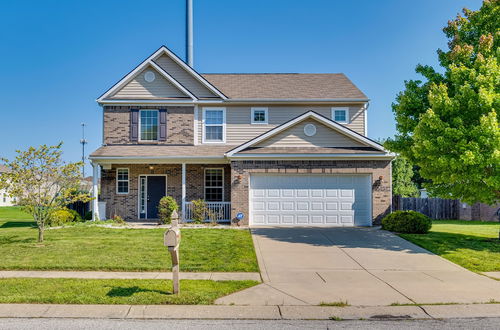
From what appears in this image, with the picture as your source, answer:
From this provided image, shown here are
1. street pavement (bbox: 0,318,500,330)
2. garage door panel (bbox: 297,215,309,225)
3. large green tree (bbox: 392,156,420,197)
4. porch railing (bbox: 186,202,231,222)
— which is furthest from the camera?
large green tree (bbox: 392,156,420,197)

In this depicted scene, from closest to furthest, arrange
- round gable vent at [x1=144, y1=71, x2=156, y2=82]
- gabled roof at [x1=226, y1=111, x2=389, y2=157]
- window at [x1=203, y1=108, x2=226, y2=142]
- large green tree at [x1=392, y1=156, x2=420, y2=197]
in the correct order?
gabled roof at [x1=226, y1=111, x2=389, y2=157] → round gable vent at [x1=144, y1=71, x2=156, y2=82] → window at [x1=203, y1=108, x2=226, y2=142] → large green tree at [x1=392, y1=156, x2=420, y2=197]

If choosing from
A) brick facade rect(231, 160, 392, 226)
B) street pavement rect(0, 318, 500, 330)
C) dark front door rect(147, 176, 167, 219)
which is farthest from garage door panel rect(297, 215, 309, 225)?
street pavement rect(0, 318, 500, 330)

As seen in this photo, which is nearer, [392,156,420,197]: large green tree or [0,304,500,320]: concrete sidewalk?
[0,304,500,320]: concrete sidewalk

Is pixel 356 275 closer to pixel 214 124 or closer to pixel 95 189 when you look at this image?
pixel 214 124

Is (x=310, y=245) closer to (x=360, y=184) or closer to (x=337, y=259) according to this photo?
(x=337, y=259)

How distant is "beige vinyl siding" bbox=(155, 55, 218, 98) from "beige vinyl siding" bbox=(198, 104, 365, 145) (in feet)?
2.81

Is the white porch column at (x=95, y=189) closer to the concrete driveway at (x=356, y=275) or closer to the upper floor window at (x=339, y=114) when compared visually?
the concrete driveway at (x=356, y=275)

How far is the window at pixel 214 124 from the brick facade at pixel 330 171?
377 centimetres

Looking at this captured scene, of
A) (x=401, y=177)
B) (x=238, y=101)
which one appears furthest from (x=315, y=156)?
(x=401, y=177)

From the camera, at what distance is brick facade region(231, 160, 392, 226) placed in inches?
617

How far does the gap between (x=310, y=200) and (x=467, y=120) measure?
22.5ft

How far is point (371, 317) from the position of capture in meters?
5.71

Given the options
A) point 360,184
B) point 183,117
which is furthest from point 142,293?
point 183,117

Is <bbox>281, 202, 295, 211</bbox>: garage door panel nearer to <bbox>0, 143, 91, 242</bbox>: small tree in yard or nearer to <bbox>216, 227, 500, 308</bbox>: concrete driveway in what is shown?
<bbox>216, 227, 500, 308</bbox>: concrete driveway
